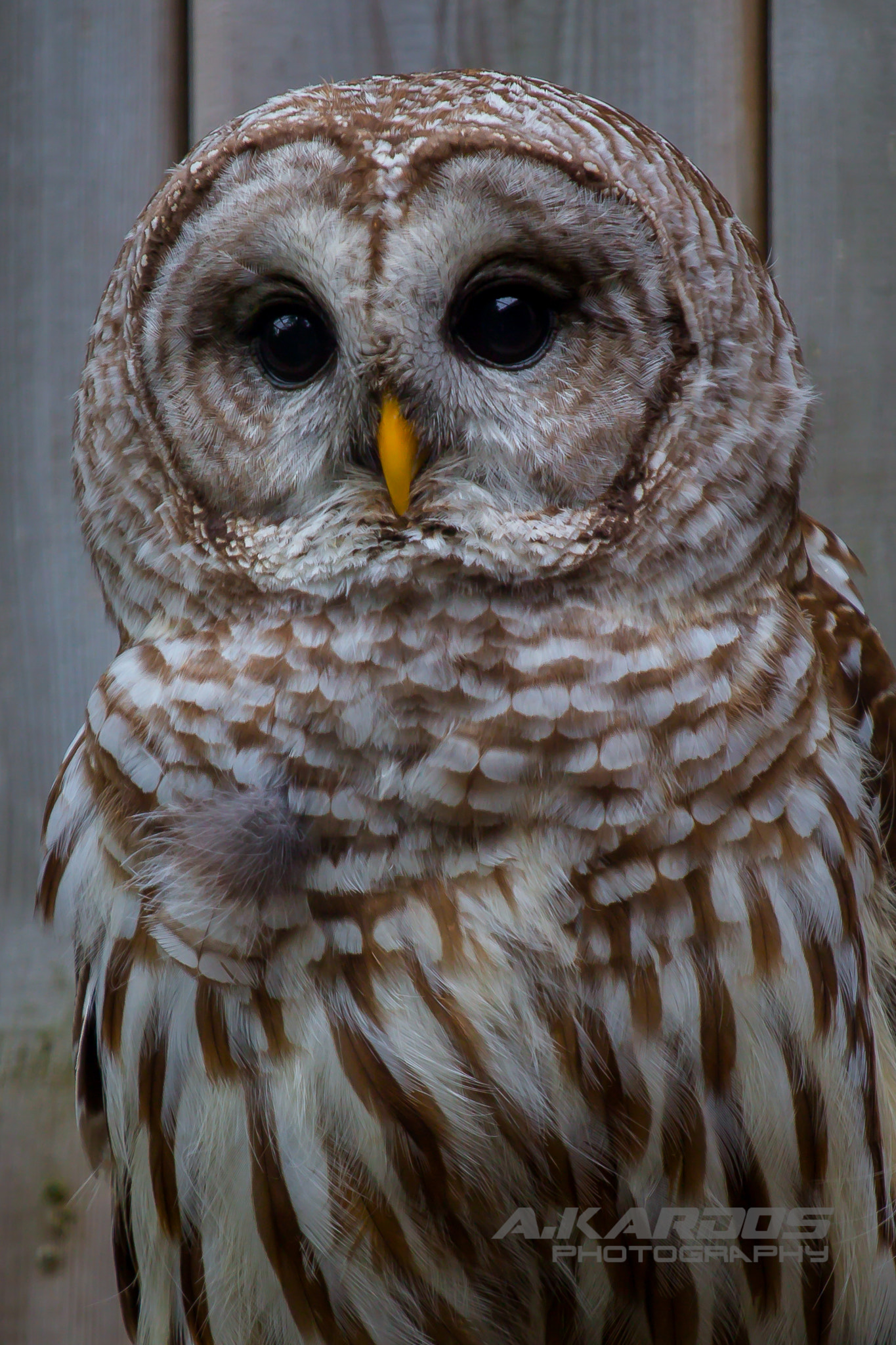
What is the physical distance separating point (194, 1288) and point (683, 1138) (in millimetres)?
566

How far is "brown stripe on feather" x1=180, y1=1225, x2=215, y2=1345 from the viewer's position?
1.24 metres

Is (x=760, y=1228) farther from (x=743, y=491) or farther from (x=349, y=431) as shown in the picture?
(x=349, y=431)

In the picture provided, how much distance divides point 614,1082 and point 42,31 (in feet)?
5.28

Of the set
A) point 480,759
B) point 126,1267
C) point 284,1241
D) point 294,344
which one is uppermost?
point 294,344

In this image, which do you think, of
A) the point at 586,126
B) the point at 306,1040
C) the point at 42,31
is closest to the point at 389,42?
the point at 42,31

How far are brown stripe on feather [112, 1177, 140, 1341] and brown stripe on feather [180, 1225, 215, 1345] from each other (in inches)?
4.7

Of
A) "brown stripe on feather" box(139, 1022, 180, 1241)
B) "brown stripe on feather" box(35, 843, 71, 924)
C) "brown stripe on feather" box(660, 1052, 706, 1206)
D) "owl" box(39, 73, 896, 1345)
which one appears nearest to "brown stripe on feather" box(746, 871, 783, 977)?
"owl" box(39, 73, 896, 1345)

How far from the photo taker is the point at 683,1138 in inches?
45.0

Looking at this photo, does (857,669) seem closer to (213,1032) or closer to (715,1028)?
(715,1028)

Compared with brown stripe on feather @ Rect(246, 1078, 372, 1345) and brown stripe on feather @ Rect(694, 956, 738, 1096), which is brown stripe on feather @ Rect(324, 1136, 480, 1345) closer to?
brown stripe on feather @ Rect(246, 1078, 372, 1345)

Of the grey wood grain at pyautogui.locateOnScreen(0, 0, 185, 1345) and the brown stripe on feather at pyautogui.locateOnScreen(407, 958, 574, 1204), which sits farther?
the grey wood grain at pyautogui.locateOnScreen(0, 0, 185, 1345)

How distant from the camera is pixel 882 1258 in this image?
4.00ft

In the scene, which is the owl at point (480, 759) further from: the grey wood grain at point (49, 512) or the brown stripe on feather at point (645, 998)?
the grey wood grain at point (49, 512)

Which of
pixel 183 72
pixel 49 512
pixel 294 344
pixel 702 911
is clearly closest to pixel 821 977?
pixel 702 911
